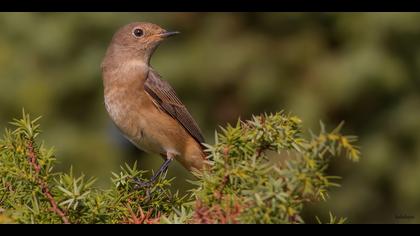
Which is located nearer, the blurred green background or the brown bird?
the brown bird

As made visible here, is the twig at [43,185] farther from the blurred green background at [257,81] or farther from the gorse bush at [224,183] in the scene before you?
the blurred green background at [257,81]

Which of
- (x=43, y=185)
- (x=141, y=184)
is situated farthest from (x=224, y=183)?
(x=141, y=184)

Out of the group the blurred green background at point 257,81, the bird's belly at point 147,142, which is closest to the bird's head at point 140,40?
the bird's belly at point 147,142

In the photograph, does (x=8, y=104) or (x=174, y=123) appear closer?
(x=174, y=123)

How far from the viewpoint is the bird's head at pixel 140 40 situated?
241 inches

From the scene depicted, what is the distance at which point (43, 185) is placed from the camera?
309cm

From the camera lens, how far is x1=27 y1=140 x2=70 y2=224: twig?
294cm

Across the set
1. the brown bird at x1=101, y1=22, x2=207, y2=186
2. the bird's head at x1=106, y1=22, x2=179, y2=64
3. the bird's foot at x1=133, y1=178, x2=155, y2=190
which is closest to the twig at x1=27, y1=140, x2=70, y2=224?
the bird's foot at x1=133, y1=178, x2=155, y2=190

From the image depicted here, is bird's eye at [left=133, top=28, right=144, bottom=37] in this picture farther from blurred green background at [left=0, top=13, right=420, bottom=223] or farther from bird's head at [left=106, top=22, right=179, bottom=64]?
blurred green background at [left=0, top=13, right=420, bottom=223]

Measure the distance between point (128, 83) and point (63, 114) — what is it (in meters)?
3.65

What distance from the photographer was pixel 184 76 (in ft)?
29.7

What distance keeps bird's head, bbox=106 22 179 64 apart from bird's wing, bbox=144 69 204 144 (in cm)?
20

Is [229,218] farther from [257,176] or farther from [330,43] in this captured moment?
[330,43]
